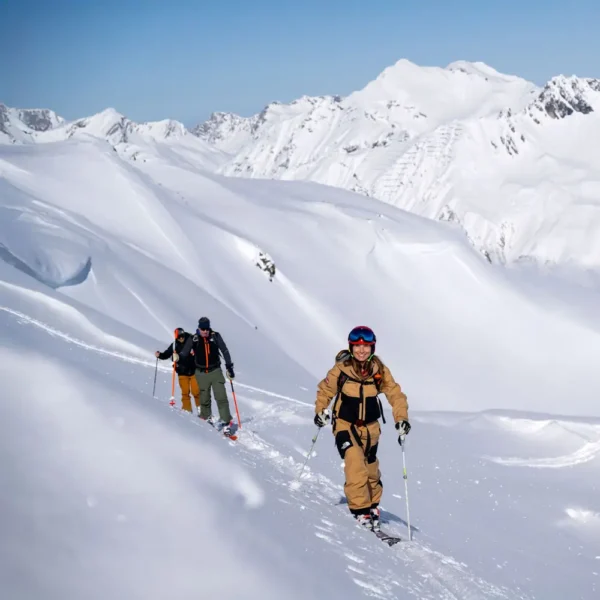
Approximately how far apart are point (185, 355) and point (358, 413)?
6.15 metres

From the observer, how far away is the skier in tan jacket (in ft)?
26.3

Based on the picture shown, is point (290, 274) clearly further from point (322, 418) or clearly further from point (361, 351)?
point (361, 351)

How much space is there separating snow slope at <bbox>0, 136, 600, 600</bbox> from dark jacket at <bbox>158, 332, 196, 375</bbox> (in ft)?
3.64

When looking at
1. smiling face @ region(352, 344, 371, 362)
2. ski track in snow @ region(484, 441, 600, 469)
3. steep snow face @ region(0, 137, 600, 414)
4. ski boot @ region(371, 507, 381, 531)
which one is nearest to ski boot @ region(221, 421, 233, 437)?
ski boot @ region(371, 507, 381, 531)

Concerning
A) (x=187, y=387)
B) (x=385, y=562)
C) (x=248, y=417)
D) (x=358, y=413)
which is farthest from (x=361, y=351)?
(x=248, y=417)

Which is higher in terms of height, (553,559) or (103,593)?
(103,593)

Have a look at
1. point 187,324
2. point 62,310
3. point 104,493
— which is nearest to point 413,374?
point 187,324

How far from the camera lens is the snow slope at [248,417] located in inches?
200

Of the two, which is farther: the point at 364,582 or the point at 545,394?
the point at 545,394

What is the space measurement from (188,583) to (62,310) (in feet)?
49.8

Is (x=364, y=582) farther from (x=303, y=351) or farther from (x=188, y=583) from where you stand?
(x=303, y=351)

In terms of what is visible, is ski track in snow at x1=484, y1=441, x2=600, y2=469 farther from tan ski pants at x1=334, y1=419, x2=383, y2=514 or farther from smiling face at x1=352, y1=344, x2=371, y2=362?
smiling face at x1=352, y1=344, x2=371, y2=362

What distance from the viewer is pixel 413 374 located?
147 feet

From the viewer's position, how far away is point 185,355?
1355cm
